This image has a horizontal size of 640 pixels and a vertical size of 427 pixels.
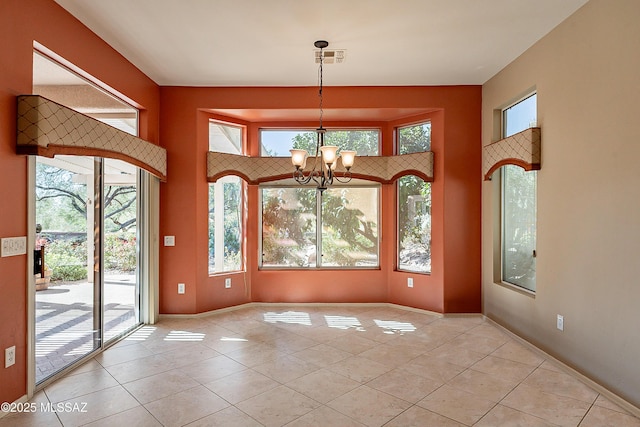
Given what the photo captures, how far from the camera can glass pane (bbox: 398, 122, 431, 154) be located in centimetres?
490

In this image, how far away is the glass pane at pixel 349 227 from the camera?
5227mm

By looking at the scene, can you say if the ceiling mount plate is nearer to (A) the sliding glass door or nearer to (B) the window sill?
(A) the sliding glass door

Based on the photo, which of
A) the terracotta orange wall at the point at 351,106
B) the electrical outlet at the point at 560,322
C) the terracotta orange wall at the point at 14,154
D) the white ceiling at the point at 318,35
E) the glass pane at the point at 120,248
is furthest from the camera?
the terracotta orange wall at the point at 351,106

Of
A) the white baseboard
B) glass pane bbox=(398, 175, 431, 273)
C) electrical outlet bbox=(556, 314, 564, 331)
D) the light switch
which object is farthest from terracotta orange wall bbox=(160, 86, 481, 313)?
the light switch

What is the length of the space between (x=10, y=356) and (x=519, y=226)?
462 centimetres

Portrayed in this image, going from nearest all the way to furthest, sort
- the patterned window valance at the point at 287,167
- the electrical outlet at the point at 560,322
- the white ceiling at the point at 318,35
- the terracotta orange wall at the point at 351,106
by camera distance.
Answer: the white ceiling at the point at 318,35, the electrical outlet at the point at 560,322, the terracotta orange wall at the point at 351,106, the patterned window valance at the point at 287,167

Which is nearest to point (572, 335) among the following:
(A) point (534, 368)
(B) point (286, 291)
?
(A) point (534, 368)

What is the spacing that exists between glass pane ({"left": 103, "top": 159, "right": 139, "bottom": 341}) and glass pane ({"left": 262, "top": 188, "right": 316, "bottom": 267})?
5.57 feet

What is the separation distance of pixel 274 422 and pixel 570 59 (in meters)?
3.68

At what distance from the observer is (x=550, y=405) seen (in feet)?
8.27

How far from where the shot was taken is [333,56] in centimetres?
377

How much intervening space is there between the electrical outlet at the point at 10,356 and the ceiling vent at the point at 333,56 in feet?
11.6

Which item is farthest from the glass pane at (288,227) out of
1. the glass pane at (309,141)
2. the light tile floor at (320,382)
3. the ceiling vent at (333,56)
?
the ceiling vent at (333,56)

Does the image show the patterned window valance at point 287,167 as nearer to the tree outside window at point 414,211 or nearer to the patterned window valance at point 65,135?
the tree outside window at point 414,211
